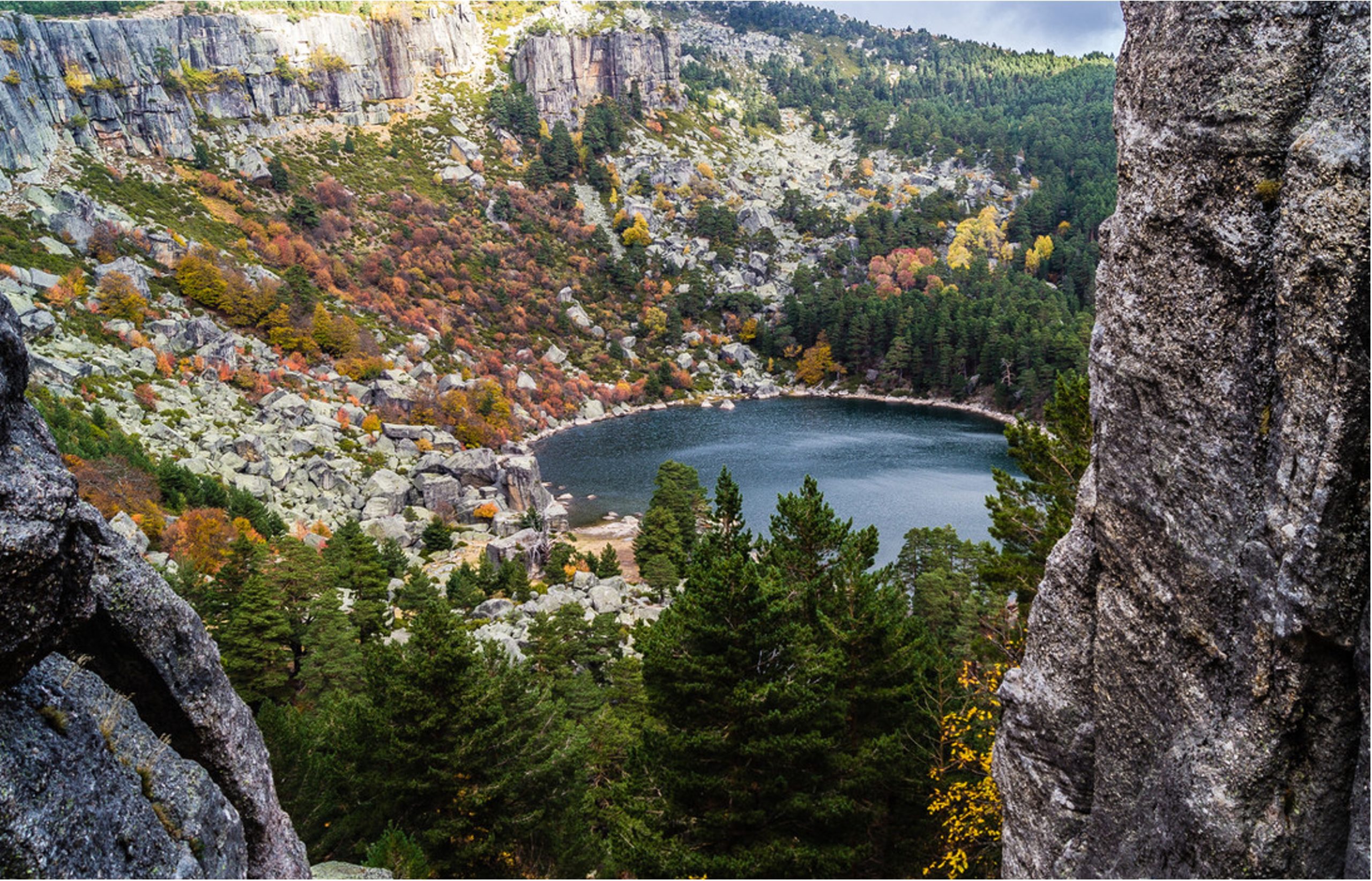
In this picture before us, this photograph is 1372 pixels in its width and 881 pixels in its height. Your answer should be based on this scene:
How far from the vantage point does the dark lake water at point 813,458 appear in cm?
5819

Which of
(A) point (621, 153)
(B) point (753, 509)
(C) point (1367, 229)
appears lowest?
(B) point (753, 509)

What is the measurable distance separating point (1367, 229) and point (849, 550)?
1427cm

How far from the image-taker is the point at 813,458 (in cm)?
7362

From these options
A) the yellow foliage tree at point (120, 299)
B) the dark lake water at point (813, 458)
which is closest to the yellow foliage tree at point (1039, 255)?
the dark lake water at point (813, 458)

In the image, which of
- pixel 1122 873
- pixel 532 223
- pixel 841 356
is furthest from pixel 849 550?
pixel 532 223

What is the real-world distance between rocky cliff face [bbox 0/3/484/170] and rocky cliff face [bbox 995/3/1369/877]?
324ft

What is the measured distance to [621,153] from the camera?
160500 mm

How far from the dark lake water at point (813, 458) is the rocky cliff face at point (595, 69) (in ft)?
349

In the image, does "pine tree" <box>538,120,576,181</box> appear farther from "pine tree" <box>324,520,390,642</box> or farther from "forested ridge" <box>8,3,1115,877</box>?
"pine tree" <box>324,520,390,642</box>

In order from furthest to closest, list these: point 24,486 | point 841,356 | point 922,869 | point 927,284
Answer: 1. point 927,284
2. point 841,356
3. point 922,869
4. point 24,486

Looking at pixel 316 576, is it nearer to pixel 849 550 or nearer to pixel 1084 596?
pixel 849 550

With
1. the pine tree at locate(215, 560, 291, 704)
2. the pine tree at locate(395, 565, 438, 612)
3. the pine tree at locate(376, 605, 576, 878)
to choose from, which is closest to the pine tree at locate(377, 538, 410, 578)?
the pine tree at locate(395, 565, 438, 612)

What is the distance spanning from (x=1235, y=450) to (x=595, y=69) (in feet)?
642

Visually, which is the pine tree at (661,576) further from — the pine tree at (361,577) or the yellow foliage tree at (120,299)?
the yellow foliage tree at (120,299)
